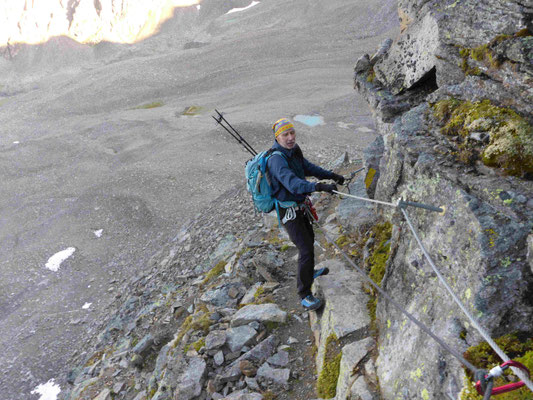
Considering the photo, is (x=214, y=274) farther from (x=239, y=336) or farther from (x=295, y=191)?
(x=295, y=191)

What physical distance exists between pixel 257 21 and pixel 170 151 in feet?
187

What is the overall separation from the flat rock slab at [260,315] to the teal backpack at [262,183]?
2.19m

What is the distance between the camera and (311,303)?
6742 millimetres

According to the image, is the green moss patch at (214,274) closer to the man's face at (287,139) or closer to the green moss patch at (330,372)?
the green moss patch at (330,372)

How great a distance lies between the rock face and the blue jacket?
135cm

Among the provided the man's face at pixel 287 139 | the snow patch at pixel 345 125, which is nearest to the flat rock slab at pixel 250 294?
the man's face at pixel 287 139

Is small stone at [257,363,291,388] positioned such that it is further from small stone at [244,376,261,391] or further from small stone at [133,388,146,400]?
small stone at [133,388,146,400]

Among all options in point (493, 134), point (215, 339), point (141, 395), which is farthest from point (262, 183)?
point (141, 395)

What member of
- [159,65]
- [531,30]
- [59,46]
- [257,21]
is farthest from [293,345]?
[59,46]

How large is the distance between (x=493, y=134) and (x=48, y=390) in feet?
46.5

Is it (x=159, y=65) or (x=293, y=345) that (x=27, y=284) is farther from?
(x=159, y=65)

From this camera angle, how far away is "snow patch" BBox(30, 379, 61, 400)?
11820 mm

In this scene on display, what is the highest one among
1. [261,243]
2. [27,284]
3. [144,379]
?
[261,243]

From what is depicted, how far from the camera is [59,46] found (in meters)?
78.6
